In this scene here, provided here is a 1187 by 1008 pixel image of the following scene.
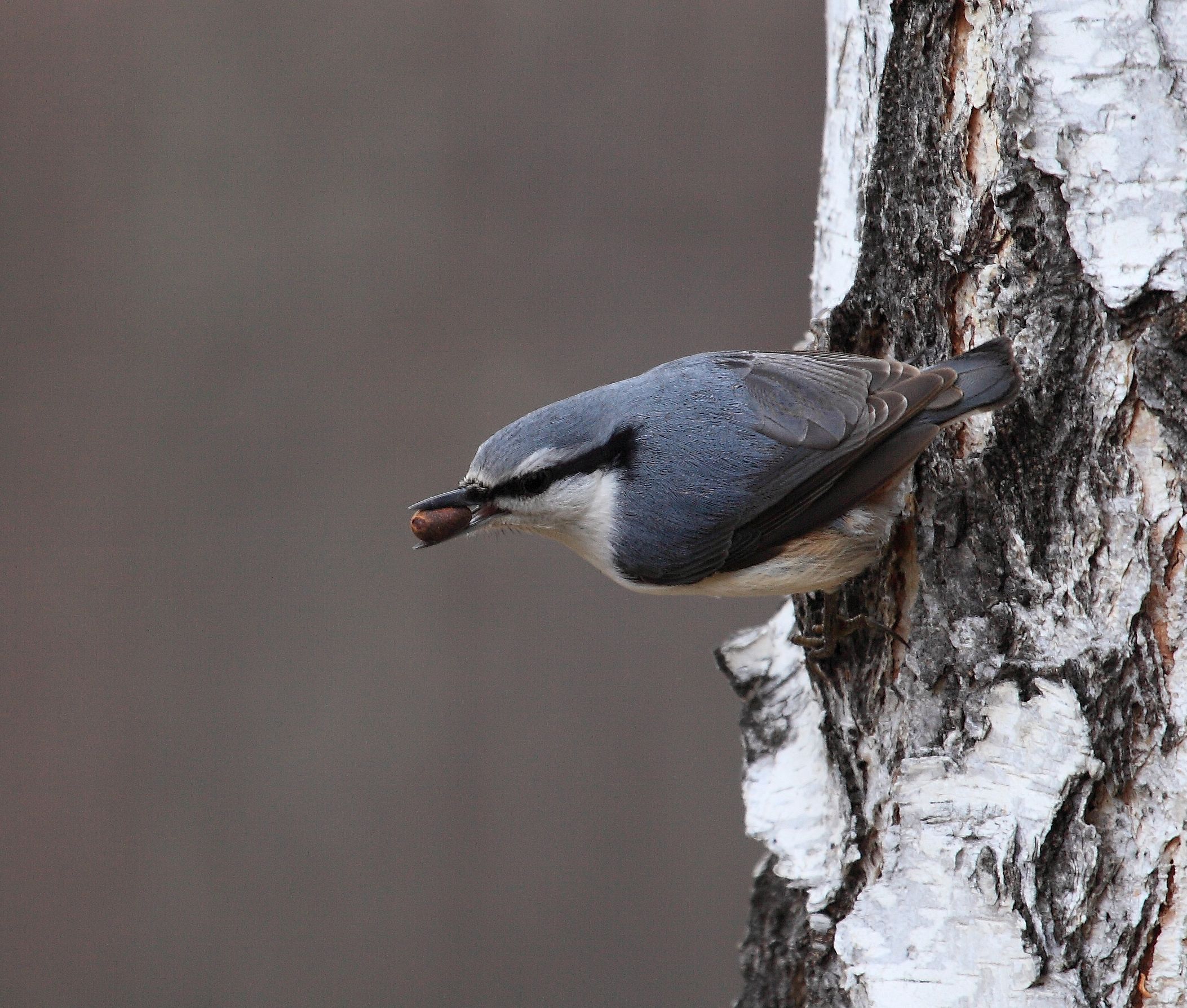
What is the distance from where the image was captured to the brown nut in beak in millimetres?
1691

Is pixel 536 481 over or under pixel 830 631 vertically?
over

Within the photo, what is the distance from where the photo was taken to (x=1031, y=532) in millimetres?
1423

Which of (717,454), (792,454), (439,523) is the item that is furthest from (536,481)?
(792,454)

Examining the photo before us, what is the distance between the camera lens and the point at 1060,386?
1.38 meters

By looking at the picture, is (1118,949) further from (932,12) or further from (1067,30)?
(932,12)

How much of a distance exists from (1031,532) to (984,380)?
197mm

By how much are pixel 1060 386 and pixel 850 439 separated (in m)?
0.29

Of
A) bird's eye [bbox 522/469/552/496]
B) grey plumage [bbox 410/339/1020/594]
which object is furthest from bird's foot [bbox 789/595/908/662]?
bird's eye [bbox 522/469/552/496]

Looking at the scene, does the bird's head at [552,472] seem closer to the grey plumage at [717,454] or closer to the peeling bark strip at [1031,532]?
the grey plumage at [717,454]

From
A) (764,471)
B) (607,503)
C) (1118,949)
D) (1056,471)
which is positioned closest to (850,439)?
(764,471)

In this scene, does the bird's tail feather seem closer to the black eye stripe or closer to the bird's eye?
the black eye stripe

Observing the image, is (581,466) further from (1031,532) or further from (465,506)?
(1031,532)

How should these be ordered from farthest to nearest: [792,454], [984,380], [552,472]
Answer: [552,472] → [792,454] → [984,380]

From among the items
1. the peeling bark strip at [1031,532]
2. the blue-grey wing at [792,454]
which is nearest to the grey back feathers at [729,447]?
the blue-grey wing at [792,454]
